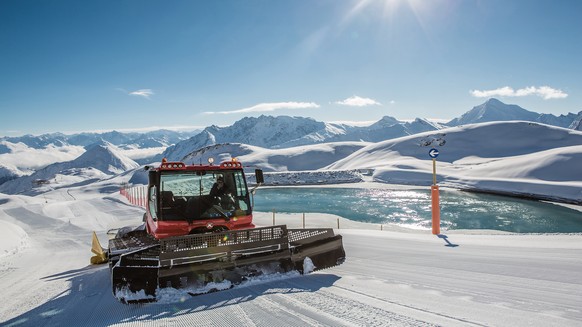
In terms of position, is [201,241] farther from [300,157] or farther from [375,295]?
[300,157]

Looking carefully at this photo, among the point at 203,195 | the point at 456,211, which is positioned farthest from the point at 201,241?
the point at 456,211

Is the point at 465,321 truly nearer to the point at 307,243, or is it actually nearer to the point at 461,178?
the point at 307,243

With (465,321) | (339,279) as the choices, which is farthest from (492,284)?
(339,279)

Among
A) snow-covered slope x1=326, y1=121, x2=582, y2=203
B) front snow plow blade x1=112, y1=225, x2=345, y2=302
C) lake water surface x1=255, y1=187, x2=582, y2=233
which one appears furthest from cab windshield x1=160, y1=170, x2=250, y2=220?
snow-covered slope x1=326, y1=121, x2=582, y2=203

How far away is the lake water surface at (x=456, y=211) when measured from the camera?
26344mm

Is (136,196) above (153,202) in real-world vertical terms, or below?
A: below

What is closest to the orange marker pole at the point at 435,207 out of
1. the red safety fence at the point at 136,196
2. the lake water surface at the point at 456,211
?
the red safety fence at the point at 136,196

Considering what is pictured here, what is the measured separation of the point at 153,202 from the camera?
6.18m

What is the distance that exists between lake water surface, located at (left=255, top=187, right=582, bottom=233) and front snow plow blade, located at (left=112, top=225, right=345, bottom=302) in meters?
21.4

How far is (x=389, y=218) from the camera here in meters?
29.3

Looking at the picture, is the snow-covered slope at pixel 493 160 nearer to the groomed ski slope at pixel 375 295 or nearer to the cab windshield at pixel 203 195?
the groomed ski slope at pixel 375 295

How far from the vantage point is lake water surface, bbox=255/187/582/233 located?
2634cm

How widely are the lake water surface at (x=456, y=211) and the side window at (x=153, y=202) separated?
72.1 ft

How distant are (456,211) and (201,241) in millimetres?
32060
